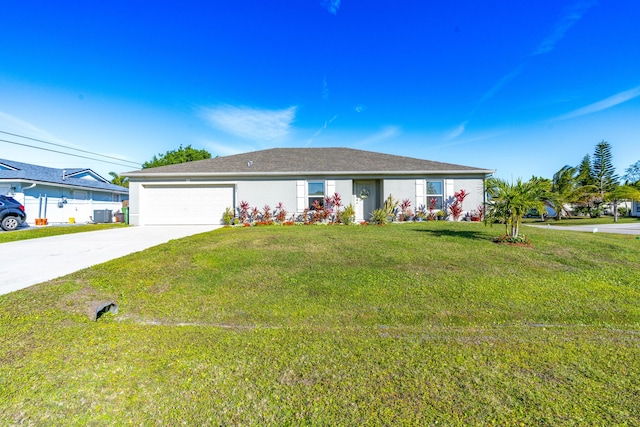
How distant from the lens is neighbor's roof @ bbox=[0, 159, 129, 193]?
50.5ft

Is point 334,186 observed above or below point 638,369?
above

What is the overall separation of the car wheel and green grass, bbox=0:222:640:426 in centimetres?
1186

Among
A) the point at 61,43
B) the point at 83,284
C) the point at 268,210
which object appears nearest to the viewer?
the point at 83,284

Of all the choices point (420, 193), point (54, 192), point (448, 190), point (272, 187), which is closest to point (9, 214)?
point (54, 192)

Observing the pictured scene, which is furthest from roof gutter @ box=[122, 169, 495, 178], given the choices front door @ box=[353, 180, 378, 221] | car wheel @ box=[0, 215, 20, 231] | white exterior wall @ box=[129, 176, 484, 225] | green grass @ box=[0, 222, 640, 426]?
green grass @ box=[0, 222, 640, 426]

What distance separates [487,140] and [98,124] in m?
25.2

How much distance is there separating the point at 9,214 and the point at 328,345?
657 inches

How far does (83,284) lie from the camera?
4148mm

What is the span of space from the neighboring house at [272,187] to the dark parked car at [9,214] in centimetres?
433

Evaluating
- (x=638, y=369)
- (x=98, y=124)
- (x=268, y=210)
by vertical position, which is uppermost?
(x=98, y=124)

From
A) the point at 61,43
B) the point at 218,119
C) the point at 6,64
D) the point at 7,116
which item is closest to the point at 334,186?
the point at 218,119

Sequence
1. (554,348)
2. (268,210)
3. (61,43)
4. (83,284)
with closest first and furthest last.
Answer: (554,348)
(83,284)
(61,43)
(268,210)

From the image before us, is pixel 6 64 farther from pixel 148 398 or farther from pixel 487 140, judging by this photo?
pixel 487 140

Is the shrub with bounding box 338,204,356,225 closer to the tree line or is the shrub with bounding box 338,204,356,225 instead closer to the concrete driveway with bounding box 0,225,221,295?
the tree line
